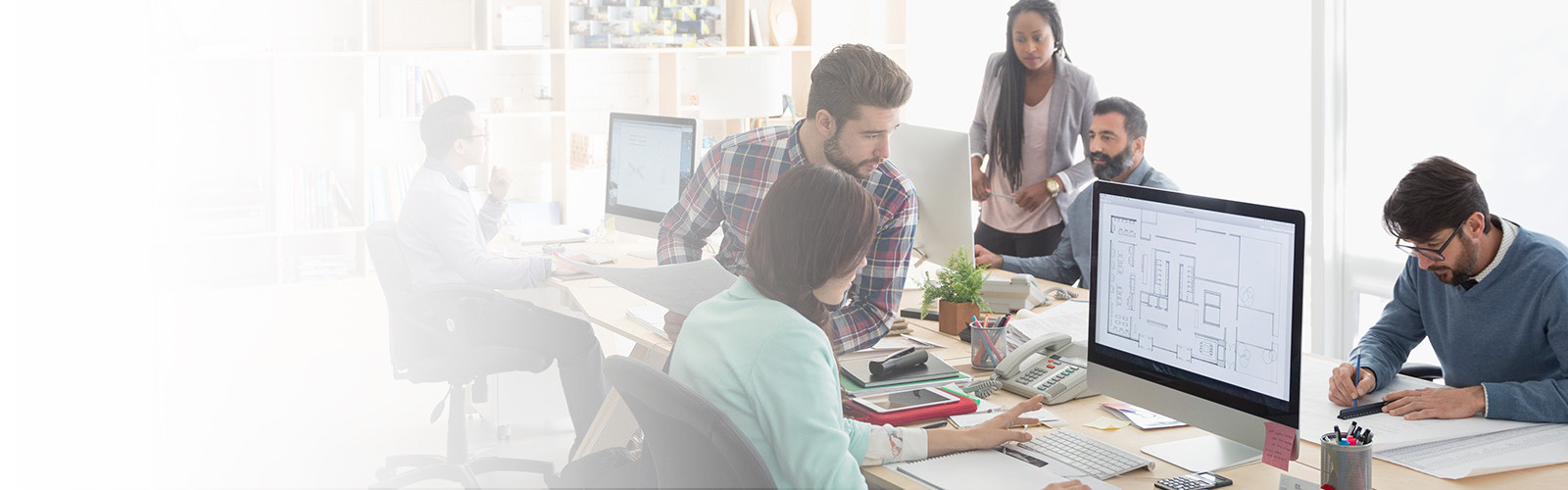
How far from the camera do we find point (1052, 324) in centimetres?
263

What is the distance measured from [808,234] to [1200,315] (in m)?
0.62

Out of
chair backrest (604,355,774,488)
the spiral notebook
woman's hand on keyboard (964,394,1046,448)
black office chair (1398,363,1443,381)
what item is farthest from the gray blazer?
chair backrest (604,355,774,488)

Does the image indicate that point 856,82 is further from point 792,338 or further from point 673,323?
point 792,338

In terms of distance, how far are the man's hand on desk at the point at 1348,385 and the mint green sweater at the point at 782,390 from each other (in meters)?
0.98

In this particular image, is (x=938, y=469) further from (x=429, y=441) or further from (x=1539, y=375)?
(x=429, y=441)

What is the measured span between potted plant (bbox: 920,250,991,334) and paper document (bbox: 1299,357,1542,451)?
75 centimetres

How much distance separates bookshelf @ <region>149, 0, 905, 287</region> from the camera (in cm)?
463

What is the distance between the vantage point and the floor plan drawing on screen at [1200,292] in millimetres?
1678

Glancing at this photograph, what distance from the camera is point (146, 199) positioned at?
443cm

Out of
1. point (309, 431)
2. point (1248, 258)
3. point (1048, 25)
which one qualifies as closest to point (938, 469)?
point (1248, 258)

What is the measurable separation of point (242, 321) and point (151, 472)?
0.93 m

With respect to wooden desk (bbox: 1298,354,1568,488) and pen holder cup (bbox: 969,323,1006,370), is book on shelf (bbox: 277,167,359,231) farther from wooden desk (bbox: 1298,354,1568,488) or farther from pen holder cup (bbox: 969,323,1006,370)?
wooden desk (bbox: 1298,354,1568,488)

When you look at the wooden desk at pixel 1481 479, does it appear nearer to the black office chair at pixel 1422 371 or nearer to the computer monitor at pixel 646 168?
the black office chair at pixel 1422 371

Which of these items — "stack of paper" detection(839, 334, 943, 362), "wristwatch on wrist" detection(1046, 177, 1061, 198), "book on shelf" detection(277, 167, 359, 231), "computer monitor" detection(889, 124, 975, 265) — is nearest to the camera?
"stack of paper" detection(839, 334, 943, 362)
